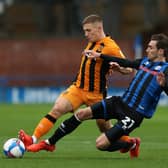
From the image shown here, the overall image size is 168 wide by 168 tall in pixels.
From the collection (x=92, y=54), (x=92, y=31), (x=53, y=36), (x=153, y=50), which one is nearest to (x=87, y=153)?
(x=92, y=54)

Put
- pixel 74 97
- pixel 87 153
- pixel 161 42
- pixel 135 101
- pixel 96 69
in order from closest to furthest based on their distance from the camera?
pixel 161 42 < pixel 135 101 < pixel 74 97 < pixel 96 69 < pixel 87 153

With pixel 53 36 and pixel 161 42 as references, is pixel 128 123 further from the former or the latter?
pixel 53 36

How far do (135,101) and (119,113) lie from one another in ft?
0.94

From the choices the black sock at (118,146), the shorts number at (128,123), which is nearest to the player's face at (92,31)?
the shorts number at (128,123)

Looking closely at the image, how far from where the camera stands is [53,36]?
1471 inches

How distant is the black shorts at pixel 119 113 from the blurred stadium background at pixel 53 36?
71.8 feet

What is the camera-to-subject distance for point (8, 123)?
20.9 meters

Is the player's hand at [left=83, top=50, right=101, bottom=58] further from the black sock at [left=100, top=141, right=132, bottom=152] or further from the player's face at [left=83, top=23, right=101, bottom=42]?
the black sock at [left=100, top=141, right=132, bottom=152]

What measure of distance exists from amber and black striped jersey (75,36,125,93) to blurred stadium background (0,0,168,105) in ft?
69.1

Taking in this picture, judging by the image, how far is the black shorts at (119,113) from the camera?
11914mm

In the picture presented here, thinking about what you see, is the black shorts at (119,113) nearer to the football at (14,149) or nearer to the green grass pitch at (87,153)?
the green grass pitch at (87,153)

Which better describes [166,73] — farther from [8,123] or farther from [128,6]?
[128,6]

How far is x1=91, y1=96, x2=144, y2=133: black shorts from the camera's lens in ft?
39.1

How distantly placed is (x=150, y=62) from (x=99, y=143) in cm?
132
